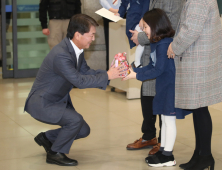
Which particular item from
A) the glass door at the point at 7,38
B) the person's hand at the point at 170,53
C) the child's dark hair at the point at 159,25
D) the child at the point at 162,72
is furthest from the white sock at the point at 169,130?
the glass door at the point at 7,38

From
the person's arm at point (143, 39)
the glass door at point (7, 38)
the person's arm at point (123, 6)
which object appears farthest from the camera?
the glass door at point (7, 38)

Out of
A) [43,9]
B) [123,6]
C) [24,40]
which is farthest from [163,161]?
[24,40]

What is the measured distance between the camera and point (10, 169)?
106 inches

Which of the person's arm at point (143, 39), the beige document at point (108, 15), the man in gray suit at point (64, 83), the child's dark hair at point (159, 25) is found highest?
the beige document at point (108, 15)

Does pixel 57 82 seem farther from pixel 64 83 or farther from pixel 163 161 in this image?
pixel 163 161

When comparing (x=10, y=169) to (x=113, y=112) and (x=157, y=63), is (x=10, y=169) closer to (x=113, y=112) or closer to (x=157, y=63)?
(x=157, y=63)

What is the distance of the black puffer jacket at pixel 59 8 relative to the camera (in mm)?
5848

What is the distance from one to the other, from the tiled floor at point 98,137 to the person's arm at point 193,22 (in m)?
0.99

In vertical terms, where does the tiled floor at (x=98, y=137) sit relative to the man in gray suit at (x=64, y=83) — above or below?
below

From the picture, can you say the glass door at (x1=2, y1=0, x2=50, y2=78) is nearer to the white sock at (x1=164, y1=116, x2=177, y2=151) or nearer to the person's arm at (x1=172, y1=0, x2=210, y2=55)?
the white sock at (x1=164, y1=116, x2=177, y2=151)

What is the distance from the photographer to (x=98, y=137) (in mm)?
3430

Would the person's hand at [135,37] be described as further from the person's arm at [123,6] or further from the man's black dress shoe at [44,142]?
the man's black dress shoe at [44,142]

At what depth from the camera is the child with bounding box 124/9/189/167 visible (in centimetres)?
258

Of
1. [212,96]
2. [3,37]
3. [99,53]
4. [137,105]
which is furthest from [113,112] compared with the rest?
[3,37]
